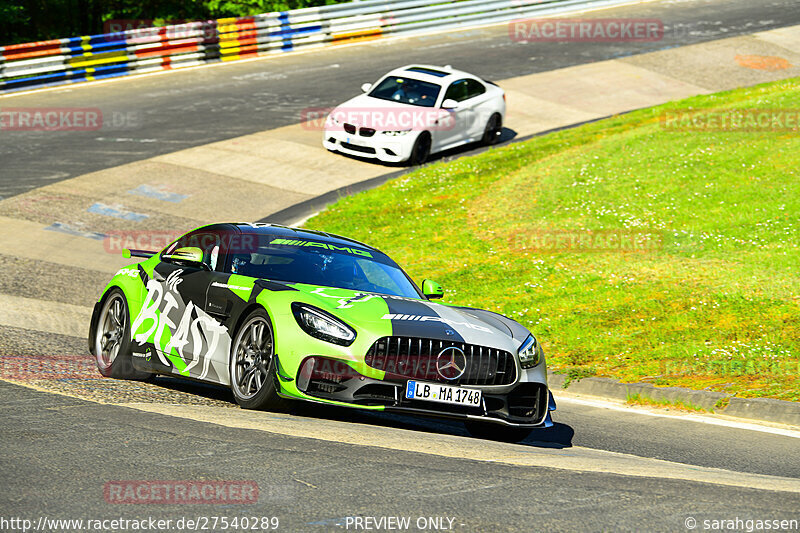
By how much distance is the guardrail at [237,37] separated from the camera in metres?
26.6

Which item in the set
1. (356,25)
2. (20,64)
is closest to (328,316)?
(20,64)

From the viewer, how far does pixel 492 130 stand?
23734 millimetres

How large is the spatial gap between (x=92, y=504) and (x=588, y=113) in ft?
72.6

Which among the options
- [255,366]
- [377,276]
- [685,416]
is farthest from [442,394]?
[685,416]

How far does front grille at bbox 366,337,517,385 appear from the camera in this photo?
24.4ft

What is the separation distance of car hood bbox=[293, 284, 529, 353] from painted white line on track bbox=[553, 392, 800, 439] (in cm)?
204

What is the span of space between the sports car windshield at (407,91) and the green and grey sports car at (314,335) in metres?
12.9

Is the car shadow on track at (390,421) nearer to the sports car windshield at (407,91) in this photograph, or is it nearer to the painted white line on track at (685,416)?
the painted white line on track at (685,416)

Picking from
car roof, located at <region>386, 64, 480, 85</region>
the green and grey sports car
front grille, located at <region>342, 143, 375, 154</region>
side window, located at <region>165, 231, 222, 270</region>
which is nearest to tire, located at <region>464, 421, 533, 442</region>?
the green and grey sports car

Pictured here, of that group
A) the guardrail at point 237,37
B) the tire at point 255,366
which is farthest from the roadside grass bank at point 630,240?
the guardrail at point 237,37

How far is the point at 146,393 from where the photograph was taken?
332 inches

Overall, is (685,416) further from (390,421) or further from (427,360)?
(427,360)

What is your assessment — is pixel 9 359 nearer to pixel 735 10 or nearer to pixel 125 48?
pixel 125 48

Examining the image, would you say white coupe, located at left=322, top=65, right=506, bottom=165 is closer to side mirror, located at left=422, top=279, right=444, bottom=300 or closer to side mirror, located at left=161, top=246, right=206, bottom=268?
side mirror, located at left=422, top=279, right=444, bottom=300
